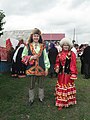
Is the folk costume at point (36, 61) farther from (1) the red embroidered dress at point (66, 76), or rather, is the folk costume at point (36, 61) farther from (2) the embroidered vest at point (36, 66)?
(1) the red embroidered dress at point (66, 76)

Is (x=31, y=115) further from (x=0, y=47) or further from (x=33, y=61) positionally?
(x=0, y=47)

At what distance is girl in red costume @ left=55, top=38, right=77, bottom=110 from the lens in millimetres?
6715

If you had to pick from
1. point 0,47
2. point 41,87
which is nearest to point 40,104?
point 41,87

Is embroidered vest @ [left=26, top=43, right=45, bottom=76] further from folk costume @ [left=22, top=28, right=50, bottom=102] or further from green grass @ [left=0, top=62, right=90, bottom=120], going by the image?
green grass @ [left=0, top=62, right=90, bottom=120]

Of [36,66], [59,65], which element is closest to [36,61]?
[36,66]

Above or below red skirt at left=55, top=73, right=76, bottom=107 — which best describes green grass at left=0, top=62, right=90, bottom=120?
below

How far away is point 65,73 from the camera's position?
6.77m

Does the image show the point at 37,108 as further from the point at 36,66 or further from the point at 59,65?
the point at 59,65

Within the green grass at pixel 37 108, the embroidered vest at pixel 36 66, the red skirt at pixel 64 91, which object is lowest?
the green grass at pixel 37 108

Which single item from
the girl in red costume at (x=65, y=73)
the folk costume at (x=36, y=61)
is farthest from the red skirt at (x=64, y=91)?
the folk costume at (x=36, y=61)

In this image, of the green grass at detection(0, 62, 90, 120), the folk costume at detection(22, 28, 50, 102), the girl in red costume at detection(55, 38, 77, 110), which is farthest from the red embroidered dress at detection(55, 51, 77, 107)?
the folk costume at detection(22, 28, 50, 102)

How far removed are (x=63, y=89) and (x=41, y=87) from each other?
22.1 inches

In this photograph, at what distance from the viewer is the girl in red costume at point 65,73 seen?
6.71 metres

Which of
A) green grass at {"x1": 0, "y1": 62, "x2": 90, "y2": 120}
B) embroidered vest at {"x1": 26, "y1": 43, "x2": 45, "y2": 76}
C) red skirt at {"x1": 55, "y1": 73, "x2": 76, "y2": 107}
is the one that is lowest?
green grass at {"x1": 0, "y1": 62, "x2": 90, "y2": 120}
